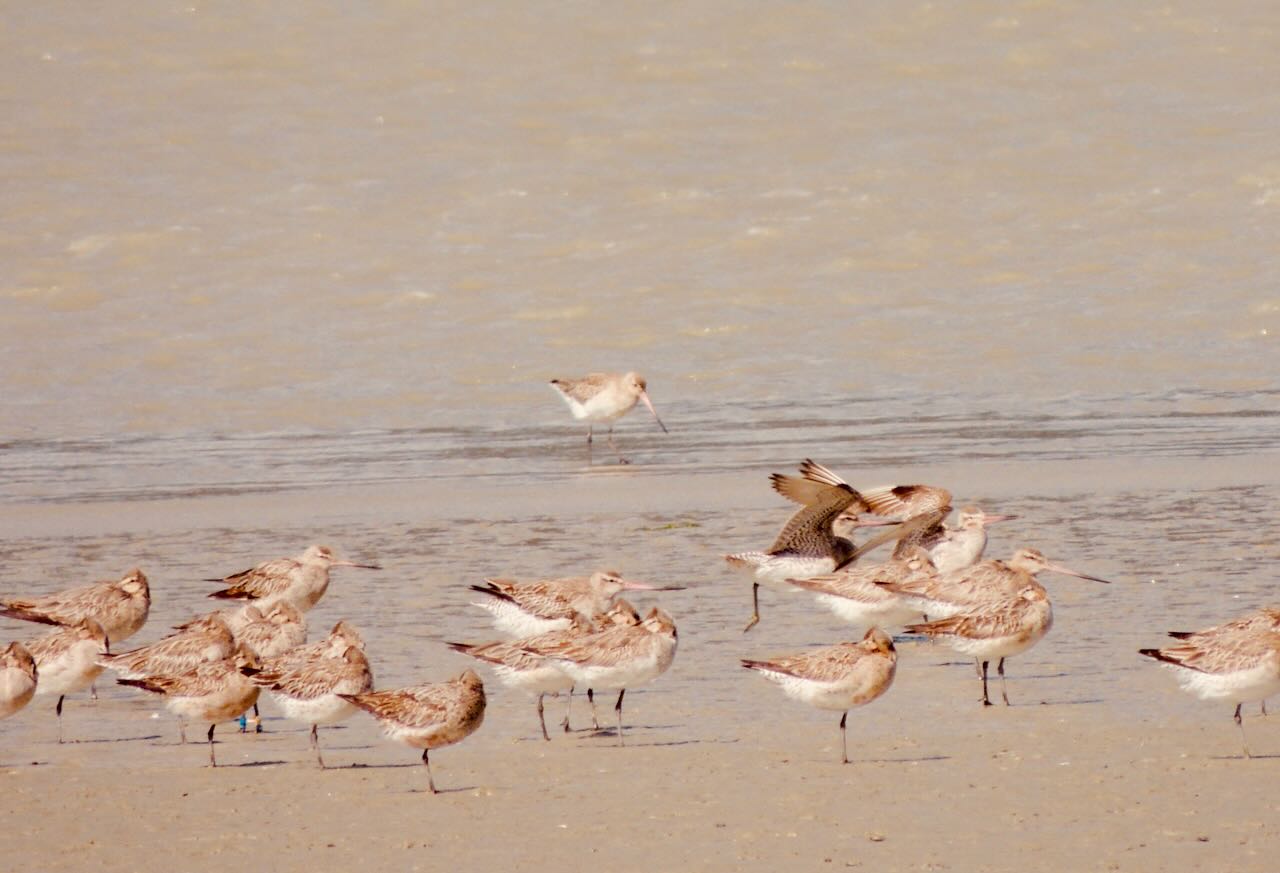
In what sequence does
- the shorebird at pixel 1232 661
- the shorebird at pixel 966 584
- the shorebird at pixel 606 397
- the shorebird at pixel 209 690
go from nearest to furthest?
1. the shorebird at pixel 1232 661
2. the shorebird at pixel 209 690
3. the shorebird at pixel 966 584
4. the shorebird at pixel 606 397

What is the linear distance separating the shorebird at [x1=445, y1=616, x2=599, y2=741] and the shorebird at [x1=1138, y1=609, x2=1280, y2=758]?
2.56 meters

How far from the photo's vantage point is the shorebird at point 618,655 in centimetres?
965

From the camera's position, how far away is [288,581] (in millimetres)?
11984

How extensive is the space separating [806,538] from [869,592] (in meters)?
1.21

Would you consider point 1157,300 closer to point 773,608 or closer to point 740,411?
point 740,411

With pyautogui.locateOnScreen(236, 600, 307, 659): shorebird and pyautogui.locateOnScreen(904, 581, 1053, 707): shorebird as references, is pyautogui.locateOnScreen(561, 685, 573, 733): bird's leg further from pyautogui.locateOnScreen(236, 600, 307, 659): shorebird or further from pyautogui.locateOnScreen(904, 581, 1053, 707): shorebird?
pyautogui.locateOnScreen(904, 581, 1053, 707): shorebird

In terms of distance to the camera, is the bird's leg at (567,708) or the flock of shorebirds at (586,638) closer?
the flock of shorebirds at (586,638)

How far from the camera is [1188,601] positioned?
1156 centimetres

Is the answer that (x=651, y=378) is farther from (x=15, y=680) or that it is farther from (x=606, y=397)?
(x=15, y=680)

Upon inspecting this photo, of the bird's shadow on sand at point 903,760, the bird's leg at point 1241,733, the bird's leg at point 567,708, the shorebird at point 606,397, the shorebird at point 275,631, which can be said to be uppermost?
the shorebird at point 606,397

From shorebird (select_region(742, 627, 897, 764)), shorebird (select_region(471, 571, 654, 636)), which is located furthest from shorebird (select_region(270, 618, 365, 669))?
shorebird (select_region(742, 627, 897, 764))

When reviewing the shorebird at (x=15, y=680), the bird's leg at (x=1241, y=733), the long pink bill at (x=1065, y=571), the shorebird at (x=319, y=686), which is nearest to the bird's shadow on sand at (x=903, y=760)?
the bird's leg at (x=1241, y=733)

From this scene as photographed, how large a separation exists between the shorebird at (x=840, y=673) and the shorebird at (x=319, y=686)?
1.65m

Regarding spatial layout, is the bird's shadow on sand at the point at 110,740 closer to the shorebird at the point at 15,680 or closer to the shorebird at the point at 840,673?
the shorebird at the point at 15,680
